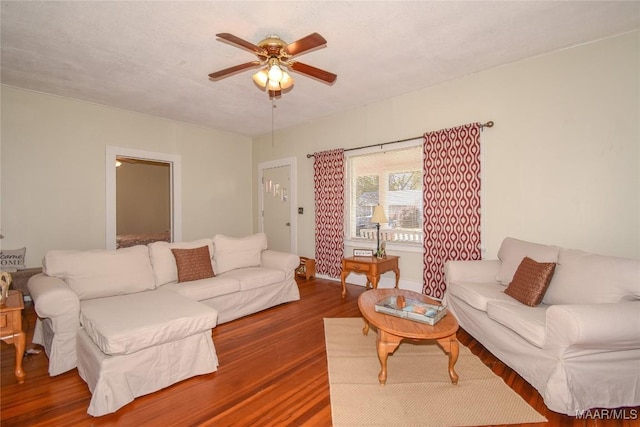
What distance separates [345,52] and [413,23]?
722 mm

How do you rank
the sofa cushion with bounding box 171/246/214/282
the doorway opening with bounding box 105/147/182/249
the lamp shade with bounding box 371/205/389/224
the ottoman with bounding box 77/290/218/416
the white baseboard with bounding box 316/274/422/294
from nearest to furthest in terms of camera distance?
the ottoman with bounding box 77/290/218/416 → the sofa cushion with bounding box 171/246/214/282 → the lamp shade with bounding box 371/205/389/224 → the white baseboard with bounding box 316/274/422/294 → the doorway opening with bounding box 105/147/182/249

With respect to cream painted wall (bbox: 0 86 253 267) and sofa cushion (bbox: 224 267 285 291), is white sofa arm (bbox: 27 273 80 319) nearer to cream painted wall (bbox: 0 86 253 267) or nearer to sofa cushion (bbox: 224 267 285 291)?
sofa cushion (bbox: 224 267 285 291)

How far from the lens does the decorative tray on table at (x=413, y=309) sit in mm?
2082

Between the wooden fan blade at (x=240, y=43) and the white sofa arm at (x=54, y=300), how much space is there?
7.19ft

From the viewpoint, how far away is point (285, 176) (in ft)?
19.0

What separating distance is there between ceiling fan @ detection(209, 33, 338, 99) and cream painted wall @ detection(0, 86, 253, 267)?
9.39ft

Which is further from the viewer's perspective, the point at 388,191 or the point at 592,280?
the point at 388,191

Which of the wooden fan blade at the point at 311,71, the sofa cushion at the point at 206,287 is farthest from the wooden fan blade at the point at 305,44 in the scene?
the sofa cushion at the point at 206,287

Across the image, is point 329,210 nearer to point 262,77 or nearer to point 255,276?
point 255,276

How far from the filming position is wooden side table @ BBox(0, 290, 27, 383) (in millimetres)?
1997

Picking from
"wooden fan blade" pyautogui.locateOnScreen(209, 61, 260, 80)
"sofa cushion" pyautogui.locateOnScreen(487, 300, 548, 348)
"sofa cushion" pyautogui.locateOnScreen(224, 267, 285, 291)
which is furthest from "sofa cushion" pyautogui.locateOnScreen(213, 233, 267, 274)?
"sofa cushion" pyautogui.locateOnScreen(487, 300, 548, 348)

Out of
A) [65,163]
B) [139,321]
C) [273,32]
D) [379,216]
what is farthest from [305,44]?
[65,163]

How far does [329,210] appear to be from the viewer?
16.3 ft

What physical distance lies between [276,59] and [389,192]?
259 centimetres
